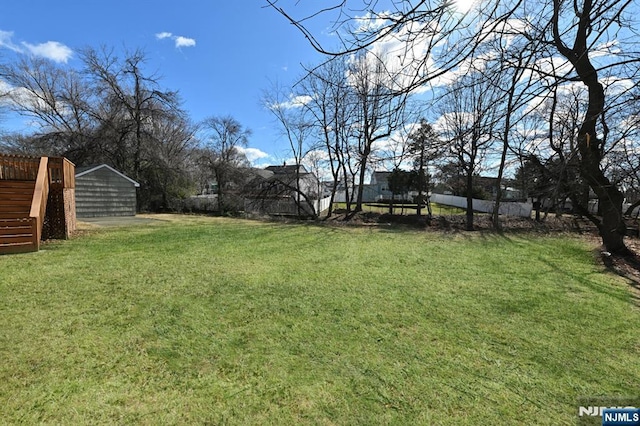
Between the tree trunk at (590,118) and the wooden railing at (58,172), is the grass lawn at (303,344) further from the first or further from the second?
the wooden railing at (58,172)

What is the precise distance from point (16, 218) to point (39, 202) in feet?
3.47

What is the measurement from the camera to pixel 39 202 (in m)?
6.77

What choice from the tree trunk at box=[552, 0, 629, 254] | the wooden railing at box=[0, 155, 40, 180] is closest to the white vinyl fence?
the tree trunk at box=[552, 0, 629, 254]

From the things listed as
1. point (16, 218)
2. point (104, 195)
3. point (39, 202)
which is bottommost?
point (16, 218)

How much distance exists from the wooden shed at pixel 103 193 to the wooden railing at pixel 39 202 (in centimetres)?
775

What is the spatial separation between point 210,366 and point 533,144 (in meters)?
4.07

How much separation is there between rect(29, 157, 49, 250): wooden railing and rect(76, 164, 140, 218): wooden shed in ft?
25.4

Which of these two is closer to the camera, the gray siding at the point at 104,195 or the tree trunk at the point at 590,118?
the tree trunk at the point at 590,118

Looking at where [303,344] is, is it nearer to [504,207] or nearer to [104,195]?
[104,195]

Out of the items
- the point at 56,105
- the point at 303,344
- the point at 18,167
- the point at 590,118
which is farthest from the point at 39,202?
the point at 56,105

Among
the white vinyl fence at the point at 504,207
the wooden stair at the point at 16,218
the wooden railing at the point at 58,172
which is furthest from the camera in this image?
the white vinyl fence at the point at 504,207

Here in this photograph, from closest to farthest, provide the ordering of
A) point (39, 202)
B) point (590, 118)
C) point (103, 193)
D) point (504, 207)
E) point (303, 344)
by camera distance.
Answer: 1. point (590, 118)
2. point (303, 344)
3. point (39, 202)
4. point (103, 193)
5. point (504, 207)

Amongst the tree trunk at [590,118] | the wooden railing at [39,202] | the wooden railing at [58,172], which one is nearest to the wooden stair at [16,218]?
the wooden railing at [39,202]

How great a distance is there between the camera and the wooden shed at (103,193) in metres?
14.5
